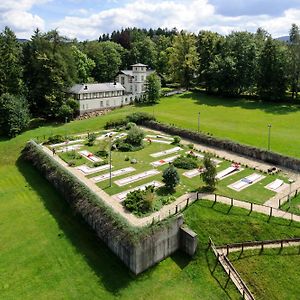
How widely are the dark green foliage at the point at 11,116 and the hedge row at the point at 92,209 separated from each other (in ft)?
44.6

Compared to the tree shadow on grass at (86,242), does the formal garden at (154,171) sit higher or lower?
higher

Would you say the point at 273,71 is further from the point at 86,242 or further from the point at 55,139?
the point at 86,242

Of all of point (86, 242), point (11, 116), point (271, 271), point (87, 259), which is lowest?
point (87, 259)

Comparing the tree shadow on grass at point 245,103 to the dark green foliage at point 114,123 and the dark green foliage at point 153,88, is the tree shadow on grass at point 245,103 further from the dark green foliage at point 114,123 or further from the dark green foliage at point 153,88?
the dark green foliage at point 114,123

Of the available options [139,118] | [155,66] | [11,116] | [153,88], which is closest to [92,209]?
[11,116]

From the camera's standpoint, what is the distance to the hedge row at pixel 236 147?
112ft

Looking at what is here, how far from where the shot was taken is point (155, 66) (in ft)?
307

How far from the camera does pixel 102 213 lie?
23.6m

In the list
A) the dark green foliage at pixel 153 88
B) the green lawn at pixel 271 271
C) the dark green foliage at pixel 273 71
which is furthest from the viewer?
the dark green foliage at pixel 153 88

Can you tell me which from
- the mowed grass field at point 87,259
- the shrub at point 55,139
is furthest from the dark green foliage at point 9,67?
the mowed grass field at point 87,259

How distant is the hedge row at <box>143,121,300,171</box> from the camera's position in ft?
112

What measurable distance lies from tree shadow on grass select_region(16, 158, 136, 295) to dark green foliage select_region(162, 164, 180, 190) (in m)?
7.63

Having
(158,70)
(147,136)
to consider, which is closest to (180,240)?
(147,136)

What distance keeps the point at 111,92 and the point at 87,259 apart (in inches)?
1778
